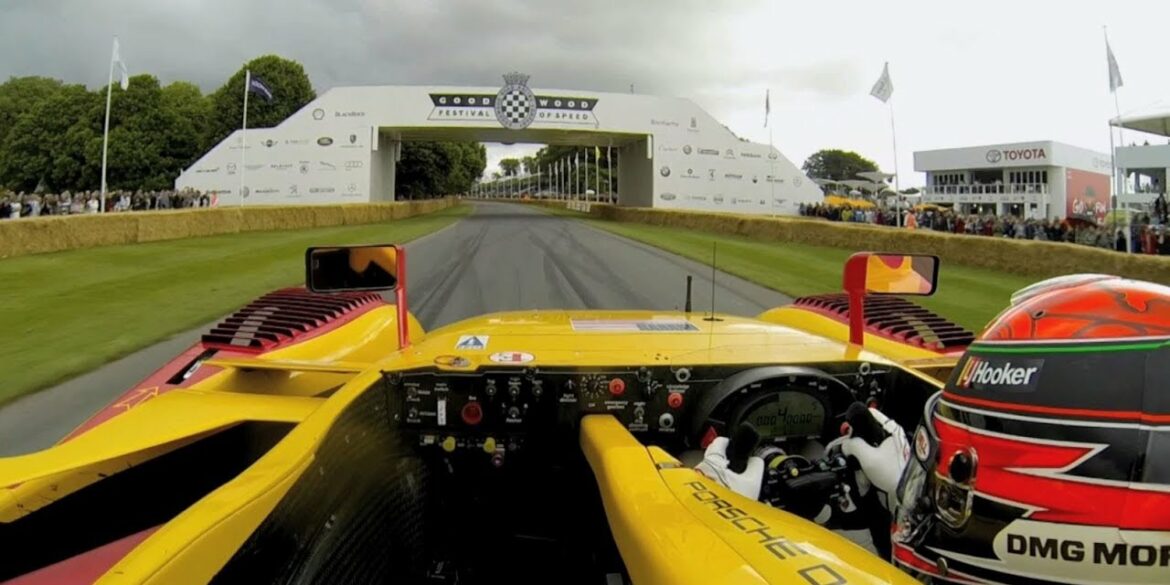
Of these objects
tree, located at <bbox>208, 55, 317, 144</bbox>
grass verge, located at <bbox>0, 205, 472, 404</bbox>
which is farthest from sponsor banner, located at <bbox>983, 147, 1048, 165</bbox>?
grass verge, located at <bbox>0, 205, 472, 404</bbox>

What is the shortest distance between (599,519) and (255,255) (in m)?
21.0

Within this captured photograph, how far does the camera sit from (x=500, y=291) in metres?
12.9

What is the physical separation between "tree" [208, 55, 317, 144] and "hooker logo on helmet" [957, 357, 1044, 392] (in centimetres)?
6642

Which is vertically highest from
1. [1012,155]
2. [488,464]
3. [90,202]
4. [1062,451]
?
[1012,155]

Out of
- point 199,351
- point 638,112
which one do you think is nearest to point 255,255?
point 199,351

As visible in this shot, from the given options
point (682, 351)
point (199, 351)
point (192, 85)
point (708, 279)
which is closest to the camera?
point (682, 351)

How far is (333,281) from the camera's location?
3.25 meters

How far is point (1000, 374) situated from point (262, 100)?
219 ft

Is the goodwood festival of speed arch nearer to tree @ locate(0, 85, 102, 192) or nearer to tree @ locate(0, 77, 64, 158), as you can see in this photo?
tree @ locate(0, 85, 102, 192)

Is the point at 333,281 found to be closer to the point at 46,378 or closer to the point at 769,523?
the point at 769,523

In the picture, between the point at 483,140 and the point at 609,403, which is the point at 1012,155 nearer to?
the point at 483,140

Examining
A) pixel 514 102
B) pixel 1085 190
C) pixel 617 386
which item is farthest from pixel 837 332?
pixel 1085 190

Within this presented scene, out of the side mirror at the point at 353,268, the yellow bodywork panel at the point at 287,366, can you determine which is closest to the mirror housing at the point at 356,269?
the side mirror at the point at 353,268

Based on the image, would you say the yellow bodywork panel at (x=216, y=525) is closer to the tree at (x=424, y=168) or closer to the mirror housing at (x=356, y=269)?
the mirror housing at (x=356, y=269)
